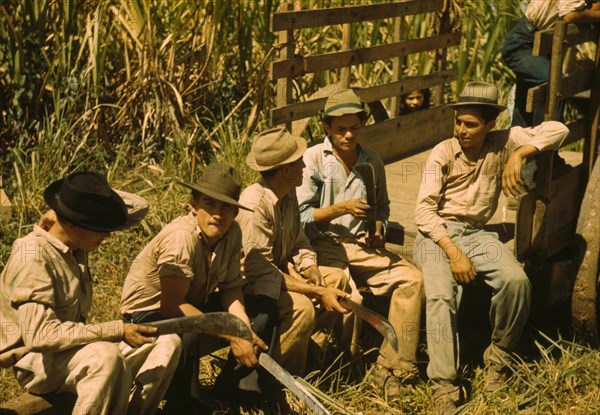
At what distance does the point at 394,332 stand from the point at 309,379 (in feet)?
2.05

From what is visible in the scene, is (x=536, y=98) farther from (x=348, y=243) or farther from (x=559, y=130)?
(x=348, y=243)

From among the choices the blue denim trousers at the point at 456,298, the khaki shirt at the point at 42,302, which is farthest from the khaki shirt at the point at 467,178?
the khaki shirt at the point at 42,302

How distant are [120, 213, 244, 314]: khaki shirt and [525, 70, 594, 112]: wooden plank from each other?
1.82m

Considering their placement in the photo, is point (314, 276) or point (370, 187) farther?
point (370, 187)

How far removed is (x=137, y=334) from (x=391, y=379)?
5.57 feet

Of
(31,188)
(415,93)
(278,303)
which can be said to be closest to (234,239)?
(278,303)

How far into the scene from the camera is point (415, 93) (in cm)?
836

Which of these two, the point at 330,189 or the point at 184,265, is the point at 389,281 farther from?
the point at 184,265

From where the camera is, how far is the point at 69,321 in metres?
4.35

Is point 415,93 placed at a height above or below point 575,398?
above

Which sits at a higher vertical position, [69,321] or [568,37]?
[568,37]

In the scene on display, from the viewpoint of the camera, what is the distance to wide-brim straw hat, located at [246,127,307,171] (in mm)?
5328

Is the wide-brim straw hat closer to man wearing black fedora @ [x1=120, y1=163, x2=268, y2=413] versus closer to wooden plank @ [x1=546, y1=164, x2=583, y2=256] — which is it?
man wearing black fedora @ [x1=120, y1=163, x2=268, y2=413]

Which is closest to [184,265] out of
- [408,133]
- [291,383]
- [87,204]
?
[87,204]
